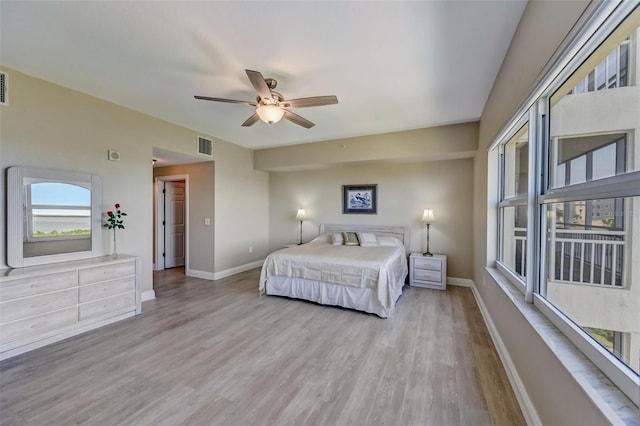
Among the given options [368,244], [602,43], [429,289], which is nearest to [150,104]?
[368,244]

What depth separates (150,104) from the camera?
3.38 m

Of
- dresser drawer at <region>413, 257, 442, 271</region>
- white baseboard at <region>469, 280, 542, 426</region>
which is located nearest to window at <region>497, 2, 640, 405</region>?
white baseboard at <region>469, 280, 542, 426</region>

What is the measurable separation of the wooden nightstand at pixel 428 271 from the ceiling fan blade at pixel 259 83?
3.48 metres

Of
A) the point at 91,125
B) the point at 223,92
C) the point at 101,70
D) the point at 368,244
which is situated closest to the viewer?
the point at 101,70

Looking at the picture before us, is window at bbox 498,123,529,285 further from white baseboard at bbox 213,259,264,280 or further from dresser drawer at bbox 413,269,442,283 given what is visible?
white baseboard at bbox 213,259,264,280

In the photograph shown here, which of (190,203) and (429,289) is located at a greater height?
(190,203)

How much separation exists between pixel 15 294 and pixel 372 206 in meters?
4.89

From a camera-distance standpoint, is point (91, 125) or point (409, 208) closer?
point (91, 125)

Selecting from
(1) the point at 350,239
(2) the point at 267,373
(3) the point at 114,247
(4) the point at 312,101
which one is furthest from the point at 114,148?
(1) the point at 350,239

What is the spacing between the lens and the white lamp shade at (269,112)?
2.62 meters

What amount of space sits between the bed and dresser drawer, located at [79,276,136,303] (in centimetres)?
169

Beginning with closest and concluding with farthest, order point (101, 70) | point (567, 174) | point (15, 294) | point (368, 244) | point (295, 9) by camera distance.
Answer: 1. point (567, 174)
2. point (295, 9)
3. point (15, 294)
4. point (101, 70)
5. point (368, 244)

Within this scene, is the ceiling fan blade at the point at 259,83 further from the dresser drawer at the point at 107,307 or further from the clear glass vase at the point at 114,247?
the dresser drawer at the point at 107,307

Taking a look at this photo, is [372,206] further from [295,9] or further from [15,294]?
[15,294]
